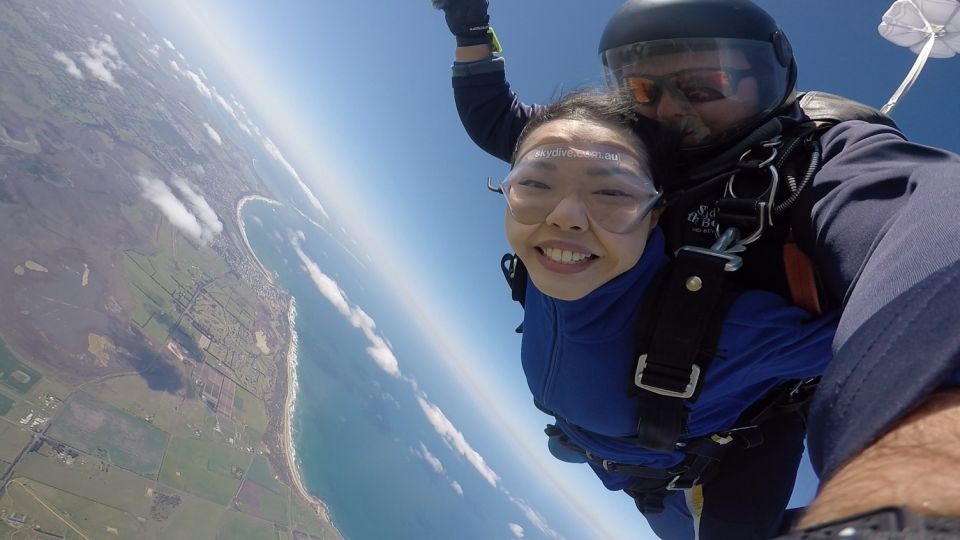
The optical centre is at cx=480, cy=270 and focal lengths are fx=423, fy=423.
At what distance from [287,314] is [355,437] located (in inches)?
652

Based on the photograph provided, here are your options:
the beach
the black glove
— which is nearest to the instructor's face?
the black glove

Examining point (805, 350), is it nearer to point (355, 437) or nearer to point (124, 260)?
point (124, 260)

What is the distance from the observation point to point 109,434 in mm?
20047

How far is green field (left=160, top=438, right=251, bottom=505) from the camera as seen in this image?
22.7 m

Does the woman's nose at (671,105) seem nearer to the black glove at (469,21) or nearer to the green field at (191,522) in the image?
the black glove at (469,21)

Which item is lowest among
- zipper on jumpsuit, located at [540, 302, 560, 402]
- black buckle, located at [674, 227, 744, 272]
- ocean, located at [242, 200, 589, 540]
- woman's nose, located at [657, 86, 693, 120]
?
ocean, located at [242, 200, 589, 540]

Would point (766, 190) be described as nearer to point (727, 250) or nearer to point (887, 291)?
point (727, 250)

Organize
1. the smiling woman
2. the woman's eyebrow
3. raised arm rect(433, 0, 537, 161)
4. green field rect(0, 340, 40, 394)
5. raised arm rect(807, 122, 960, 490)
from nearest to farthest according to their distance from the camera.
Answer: raised arm rect(807, 122, 960, 490)
the smiling woman
the woman's eyebrow
raised arm rect(433, 0, 537, 161)
green field rect(0, 340, 40, 394)

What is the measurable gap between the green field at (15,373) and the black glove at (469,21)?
24245mm

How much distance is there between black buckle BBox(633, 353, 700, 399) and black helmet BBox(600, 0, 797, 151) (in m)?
0.71

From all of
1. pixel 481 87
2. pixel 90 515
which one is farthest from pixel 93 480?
pixel 481 87

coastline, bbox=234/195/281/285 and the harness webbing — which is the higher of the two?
the harness webbing

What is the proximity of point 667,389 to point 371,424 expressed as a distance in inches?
2064

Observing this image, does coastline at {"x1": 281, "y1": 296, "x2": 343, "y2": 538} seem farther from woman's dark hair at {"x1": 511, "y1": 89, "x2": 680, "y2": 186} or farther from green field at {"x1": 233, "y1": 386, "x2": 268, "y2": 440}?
woman's dark hair at {"x1": 511, "y1": 89, "x2": 680, "y2": 186}
